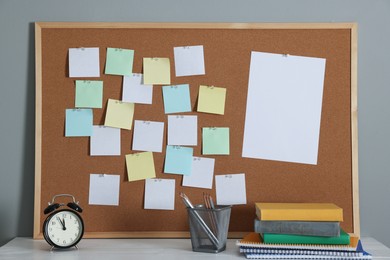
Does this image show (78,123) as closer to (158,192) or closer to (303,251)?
(158,192)

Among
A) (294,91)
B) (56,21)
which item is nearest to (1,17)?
(56,21)

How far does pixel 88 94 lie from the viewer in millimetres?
1979

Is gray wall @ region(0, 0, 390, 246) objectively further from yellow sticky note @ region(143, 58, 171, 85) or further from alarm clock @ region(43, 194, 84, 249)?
alarm clock @ region(43, 194, 84, 249)

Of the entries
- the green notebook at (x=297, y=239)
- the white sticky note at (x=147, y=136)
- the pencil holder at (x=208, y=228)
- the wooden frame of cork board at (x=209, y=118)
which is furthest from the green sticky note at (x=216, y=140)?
the green notebook at (x=297, y=239)

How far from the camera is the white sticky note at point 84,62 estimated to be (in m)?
1.98

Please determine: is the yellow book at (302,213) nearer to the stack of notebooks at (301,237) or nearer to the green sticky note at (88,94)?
the stack of notebooks at (301,237)

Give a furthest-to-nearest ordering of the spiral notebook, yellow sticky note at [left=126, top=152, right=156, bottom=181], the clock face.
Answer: yellow sticky note at [left=126, top=152, right=156, bottom=181]
the clock face
the spiral notebook

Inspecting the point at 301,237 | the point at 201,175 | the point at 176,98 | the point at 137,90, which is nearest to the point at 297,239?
the point at 301,237

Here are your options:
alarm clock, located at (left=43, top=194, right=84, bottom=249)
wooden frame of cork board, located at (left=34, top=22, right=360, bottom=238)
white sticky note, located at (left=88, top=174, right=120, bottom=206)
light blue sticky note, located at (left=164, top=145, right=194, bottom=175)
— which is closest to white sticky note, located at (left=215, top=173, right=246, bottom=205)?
wooden frame of cork board, located at (left=34, top=22, right=360, bottom=238)

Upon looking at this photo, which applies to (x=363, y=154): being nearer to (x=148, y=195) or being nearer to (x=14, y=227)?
(x=148, y=195)

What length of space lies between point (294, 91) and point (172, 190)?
0.55 meters

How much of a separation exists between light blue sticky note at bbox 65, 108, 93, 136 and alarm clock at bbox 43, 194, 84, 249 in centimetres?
28

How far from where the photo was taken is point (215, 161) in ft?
6.49

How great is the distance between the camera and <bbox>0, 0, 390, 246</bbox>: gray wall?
2.00 meters
